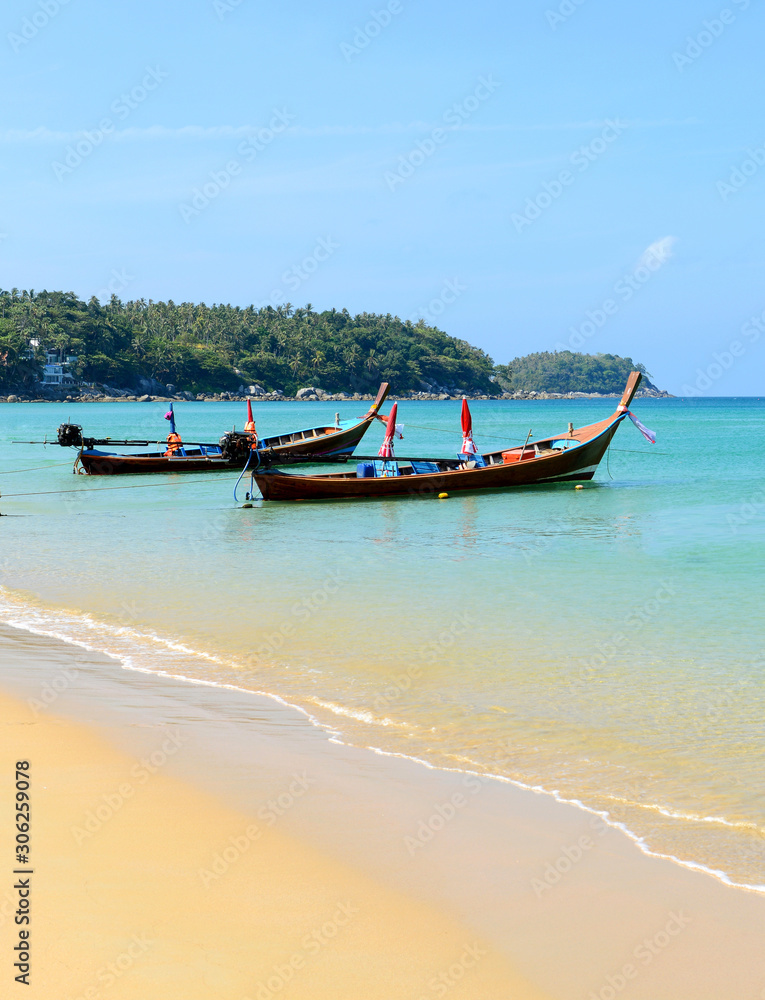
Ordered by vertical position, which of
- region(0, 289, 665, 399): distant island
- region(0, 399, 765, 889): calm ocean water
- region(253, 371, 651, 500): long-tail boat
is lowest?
region(0, 399, 765, 889): calm ocean water

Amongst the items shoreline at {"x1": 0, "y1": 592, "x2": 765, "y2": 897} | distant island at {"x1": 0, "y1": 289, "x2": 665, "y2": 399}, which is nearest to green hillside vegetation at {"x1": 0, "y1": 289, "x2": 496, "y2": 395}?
distant island at {"x1": 0, "y1": 289, "x2": 665, "y2": 399}

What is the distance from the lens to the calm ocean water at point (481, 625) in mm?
5777

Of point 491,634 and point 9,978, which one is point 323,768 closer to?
point 9,978

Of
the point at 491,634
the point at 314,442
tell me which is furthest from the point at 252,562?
the point at 314,442

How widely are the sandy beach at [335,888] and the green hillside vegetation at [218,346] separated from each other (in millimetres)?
140715

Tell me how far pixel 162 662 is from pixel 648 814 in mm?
4771

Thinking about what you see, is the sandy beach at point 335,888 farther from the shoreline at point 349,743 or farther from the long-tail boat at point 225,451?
the long-tail boat at point 225,451

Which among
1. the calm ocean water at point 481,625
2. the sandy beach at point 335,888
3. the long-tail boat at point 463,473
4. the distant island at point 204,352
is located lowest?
the calm ocean water at point 481,625

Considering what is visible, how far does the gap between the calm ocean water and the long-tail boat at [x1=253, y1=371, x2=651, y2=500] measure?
30.2 inches

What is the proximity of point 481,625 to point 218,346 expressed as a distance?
160762 mm

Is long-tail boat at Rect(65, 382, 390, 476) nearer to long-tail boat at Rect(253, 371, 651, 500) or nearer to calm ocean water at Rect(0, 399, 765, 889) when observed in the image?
long-tail boat at Rect(253, 371, 651, 500)

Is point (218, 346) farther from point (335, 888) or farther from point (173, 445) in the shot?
point (335, 888)

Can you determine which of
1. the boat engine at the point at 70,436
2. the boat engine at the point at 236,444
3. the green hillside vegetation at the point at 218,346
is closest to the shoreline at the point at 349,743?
the boat engine at the point at 236,444

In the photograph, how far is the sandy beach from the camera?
3449mm
